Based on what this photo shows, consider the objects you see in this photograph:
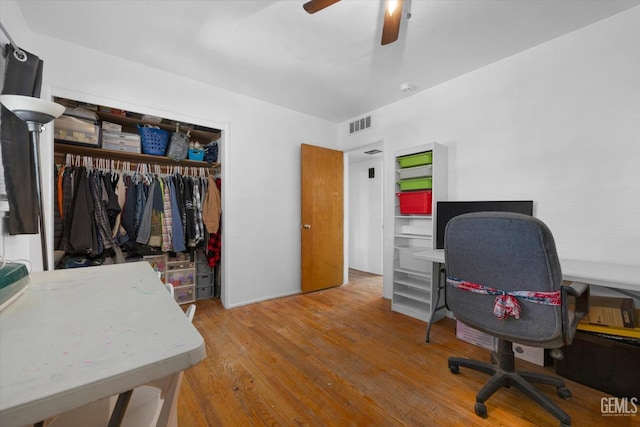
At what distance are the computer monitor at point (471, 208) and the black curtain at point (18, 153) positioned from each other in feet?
9.99

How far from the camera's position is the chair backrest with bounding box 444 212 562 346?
47.4 inches

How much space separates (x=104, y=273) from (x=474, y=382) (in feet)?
7.18

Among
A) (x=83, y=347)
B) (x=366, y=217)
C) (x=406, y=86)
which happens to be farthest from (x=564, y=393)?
(x=366, y=217)

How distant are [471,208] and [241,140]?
8.48ft

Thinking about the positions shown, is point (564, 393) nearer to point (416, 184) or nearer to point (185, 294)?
point (416, 184)

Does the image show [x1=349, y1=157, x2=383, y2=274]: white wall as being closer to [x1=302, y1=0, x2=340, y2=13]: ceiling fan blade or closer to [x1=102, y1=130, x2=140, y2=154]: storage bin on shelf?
[x1=302, y1=0, x2=340, y2=13]: ceiling fan blade

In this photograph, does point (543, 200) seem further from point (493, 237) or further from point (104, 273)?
point (104, 273)

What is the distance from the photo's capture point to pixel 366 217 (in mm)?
4895

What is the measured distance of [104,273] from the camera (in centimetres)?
110

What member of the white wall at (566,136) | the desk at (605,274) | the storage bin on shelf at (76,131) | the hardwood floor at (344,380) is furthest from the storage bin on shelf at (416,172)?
the storage bin on shelf at (76,131)

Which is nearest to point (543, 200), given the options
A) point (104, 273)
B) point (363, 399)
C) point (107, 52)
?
point (363, 399)

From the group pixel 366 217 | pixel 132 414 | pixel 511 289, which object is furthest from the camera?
pixel 366 217

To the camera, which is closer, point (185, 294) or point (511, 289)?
point (511, 289)

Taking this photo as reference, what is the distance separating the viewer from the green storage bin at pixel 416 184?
8.75 ft
